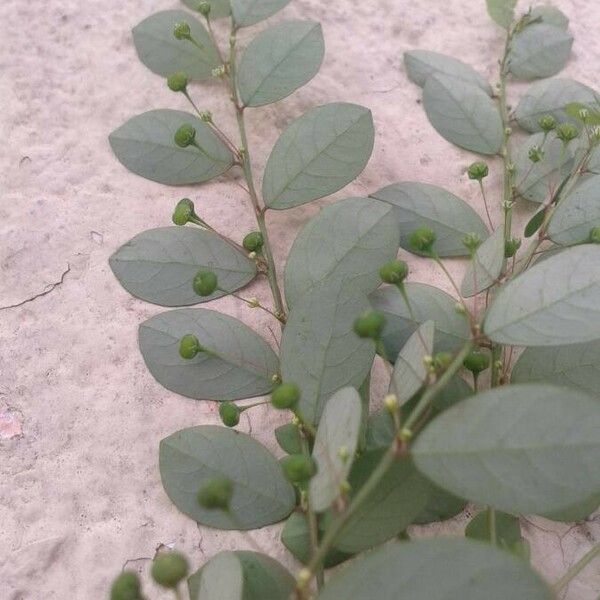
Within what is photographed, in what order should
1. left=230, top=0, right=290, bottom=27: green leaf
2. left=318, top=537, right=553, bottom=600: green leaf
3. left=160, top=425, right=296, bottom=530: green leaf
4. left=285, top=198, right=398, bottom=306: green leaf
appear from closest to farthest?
left=318, top=537, right=553, bottom=600: green leaf < left=160, top=425, right=296, bottom=530: green leaf < left=285, top=198, right=398, bottom=306: green leaf < left=230, top=0, right=290, bottom=27: green leaf

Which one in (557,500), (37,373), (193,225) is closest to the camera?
(557,500)

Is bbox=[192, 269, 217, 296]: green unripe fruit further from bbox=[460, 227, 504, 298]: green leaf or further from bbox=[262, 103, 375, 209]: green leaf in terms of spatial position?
bbox=[460, 227, 504, 298]: green leaf

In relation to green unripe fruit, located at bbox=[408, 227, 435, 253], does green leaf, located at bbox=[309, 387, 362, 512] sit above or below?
below

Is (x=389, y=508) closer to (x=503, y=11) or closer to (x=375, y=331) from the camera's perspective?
(x=375, y=331)

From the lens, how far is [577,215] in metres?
Result: 0.87

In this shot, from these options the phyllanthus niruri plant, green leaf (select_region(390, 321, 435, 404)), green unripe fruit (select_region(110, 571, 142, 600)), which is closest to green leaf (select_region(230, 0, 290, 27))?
the phyllanthus niruri plant

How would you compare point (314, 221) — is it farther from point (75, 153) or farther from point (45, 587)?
point (45, 587)

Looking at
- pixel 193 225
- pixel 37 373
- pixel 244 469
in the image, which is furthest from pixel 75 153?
pixel 244 469

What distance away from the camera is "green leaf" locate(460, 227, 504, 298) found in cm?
81

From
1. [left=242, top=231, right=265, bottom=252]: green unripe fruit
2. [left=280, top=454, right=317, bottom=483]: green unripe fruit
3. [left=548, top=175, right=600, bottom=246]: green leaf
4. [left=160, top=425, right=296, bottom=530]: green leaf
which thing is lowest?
[left=160, top=425, right=296, bottom=530]: green leaf

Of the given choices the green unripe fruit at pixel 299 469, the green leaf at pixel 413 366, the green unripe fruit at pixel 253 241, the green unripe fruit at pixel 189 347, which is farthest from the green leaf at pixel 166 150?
the green unripe fruit at pixel 299 469

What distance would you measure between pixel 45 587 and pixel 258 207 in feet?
1.57

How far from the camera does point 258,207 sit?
0.93 meters

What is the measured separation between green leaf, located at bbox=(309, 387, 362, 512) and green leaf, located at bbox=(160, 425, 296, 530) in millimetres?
81
